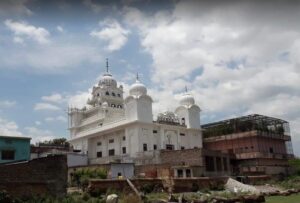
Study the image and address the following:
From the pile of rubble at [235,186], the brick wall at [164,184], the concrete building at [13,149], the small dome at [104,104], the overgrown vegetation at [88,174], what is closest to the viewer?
the brick wall at [164,184]

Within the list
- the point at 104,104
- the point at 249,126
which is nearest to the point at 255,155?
the point at 249,126

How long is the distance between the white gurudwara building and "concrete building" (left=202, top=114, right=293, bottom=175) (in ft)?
12.7

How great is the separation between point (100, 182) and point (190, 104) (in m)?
34.7

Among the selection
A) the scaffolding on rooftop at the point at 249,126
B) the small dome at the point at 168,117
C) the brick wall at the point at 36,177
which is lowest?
the brick wall at the point at 36,177

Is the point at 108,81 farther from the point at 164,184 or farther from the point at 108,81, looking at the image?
the point at 164,184

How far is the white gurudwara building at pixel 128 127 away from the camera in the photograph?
164 ft

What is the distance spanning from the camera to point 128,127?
2014 inches

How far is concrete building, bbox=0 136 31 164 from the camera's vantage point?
30.6 metres

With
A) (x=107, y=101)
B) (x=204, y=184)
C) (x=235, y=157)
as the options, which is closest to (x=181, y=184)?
(x=204, y=184)

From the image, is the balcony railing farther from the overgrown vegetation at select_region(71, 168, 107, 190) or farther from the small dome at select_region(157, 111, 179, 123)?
the overgrown vegetation at select_region(71, 168, 107, 190)

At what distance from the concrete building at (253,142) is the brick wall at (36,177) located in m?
22.4

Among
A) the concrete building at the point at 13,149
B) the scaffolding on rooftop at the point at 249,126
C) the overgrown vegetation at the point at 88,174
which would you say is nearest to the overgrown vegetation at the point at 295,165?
the scaffolding on rooftop at the point at 249,126

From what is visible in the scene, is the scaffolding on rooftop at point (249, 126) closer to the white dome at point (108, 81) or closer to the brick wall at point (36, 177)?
the white dome at point (108, 81)

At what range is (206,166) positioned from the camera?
41.4m
